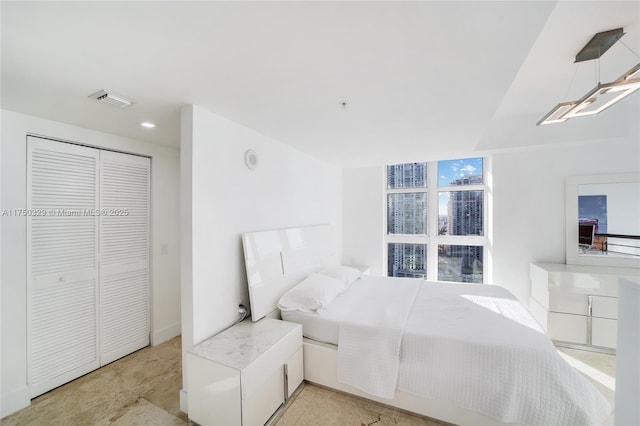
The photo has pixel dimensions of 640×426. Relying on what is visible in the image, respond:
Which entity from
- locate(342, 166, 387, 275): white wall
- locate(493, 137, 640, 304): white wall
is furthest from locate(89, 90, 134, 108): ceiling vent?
locate(493, 137, 640, 304): white wall

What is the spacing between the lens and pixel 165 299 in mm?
3002

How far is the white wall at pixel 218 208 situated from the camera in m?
1.82

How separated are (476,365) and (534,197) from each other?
273 cm

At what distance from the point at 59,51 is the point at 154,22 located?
62 centimetres

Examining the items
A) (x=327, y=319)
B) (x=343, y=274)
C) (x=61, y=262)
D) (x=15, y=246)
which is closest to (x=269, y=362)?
(x=327, y=319)

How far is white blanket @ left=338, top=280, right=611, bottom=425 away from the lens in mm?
1500

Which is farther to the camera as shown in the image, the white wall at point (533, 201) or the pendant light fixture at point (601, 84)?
the white wall at point (533, 201)

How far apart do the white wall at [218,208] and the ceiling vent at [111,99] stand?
388mm

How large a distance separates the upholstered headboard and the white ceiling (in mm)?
1123

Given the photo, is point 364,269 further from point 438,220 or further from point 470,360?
point 470,360

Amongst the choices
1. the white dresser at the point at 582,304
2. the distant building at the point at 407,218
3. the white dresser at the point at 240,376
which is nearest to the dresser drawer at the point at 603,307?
the white dresser at the point at 582,304

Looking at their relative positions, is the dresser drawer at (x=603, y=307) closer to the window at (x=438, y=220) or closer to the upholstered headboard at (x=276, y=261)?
the window at (x=438, y=220)

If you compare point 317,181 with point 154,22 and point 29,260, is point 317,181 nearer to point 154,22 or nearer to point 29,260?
point 154,22

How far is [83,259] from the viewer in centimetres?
233
